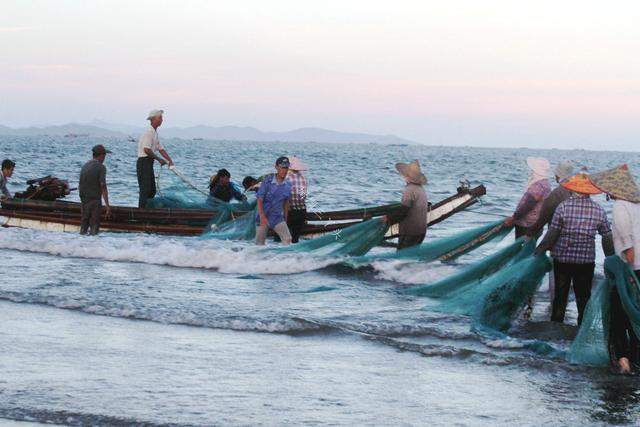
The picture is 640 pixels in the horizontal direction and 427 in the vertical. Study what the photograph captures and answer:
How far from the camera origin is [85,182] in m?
14.3

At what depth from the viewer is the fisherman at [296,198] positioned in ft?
45.0

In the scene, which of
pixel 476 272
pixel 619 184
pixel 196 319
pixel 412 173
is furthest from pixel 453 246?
pixel 619 184

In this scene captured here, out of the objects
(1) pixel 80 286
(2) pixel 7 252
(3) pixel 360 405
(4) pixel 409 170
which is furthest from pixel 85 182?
(3) pixel 360 405

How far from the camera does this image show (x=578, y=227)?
8070 mm

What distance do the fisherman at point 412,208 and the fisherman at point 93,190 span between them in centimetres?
468

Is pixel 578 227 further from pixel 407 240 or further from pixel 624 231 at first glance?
pixel 407 240

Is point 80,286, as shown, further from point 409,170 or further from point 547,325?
point 547,325

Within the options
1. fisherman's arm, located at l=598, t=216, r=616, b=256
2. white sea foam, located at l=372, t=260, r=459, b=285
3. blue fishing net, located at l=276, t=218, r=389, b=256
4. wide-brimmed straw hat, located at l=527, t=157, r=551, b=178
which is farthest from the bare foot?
blue fishing net, located at l=276, t=218, r=389, b=256

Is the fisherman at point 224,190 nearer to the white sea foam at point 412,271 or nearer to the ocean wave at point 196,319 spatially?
the white sea foam at point 412,271

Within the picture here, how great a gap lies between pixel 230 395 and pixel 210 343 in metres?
1.73

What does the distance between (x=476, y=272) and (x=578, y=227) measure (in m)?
1.75

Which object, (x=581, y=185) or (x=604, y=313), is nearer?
(x=604, y=313)

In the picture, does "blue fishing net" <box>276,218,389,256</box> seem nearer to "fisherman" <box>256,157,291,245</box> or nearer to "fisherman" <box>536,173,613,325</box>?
"fisherman" <box>256,157,291,245</box>

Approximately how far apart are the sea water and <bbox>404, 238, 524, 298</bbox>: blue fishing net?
0.28 metres
